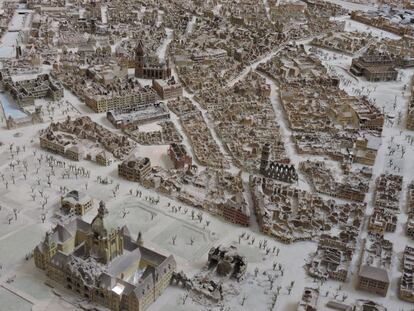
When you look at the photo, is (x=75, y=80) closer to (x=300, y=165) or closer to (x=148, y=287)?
(x=300, y=165)

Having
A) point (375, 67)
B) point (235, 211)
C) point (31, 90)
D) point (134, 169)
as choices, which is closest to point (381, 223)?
point (235, 211)

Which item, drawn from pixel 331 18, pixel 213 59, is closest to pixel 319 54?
pixel 213 59

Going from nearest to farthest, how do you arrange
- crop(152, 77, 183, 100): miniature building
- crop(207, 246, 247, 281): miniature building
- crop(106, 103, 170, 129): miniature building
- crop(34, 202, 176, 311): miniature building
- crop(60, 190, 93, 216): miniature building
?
1. crop(34, 202, 176, 311): miniature building
2. crop(207, 246, 247, 281): miniature building
3. crop(60, 190, 93, 216): miniature building
4. crop(106, 103, 170, 129): miniature building
5. crop(152, 77, 183, 100): miniature building

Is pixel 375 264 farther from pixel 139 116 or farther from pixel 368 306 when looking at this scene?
pixel 139 116

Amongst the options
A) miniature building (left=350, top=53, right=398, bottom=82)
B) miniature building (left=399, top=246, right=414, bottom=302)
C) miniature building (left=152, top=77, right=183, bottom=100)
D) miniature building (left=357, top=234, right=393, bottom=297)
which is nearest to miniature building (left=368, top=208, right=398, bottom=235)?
miniature building (left=357, top=234, right=393, bottom=297)

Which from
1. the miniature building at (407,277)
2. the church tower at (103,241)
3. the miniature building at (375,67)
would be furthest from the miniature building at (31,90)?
the miniature building at (375,67)

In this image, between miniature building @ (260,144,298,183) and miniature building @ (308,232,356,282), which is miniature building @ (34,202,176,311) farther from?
miniature building @ (260,144,298,183)
